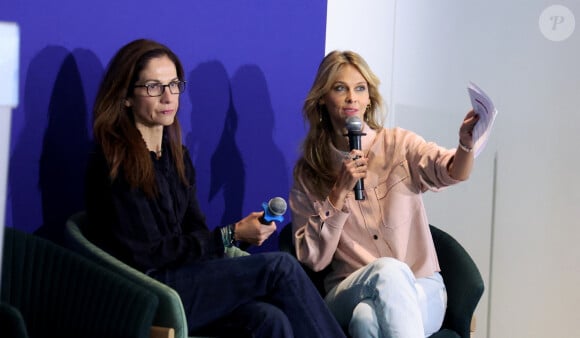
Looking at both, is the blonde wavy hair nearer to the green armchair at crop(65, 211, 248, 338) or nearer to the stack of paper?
the stack of paper

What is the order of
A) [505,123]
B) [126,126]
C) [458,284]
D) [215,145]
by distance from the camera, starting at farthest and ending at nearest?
[505,123] → [215,145] → [458,284] → [126,126]

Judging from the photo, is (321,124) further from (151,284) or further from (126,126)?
(151,284)

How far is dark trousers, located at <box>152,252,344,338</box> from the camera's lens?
253cm

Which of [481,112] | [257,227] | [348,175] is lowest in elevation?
[257,227]

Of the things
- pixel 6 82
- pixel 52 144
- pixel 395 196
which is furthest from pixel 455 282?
pixel 6 82

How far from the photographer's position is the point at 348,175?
292 centimetres

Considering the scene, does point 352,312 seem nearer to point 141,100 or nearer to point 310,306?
point 310,306

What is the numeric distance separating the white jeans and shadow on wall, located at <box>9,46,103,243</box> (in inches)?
41.7

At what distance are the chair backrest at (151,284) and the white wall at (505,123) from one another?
5.84 feet

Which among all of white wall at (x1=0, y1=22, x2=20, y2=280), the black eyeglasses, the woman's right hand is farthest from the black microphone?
white wall at (x1=0, y1=22, x2=20, y2=280)

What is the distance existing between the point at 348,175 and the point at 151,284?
89 centimetres

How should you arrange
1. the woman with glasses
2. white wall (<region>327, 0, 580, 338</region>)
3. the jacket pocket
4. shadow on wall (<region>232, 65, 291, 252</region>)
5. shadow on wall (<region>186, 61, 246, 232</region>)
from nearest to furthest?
the woman with glasses → the jacket pocket → shadow on wall (<region>186, 61, 246, 232</region>) → shadow on wall (<region>232, 65, 291, 252</region>) → white wall (<region>327, 0, 580, 338</region>)

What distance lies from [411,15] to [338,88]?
1.01m

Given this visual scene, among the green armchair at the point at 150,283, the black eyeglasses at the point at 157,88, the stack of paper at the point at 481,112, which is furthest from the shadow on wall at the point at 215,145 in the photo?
the stack of paper at the point at 481,112
